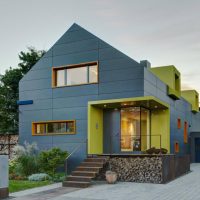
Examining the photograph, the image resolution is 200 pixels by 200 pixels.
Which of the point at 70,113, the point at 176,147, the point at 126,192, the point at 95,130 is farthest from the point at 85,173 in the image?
the point at 176,147

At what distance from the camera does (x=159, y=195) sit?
452 inches

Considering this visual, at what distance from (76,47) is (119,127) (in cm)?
562

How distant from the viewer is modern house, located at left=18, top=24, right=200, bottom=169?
699 inches

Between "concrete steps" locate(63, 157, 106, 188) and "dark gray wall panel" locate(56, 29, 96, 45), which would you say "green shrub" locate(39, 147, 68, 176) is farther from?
"dark gray wall panel" locate(56, 29, 96, 45)

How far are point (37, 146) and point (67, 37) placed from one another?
23.8ft

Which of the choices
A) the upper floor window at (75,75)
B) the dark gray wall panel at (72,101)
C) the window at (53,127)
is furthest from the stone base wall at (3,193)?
the upper floor window at (75,75)

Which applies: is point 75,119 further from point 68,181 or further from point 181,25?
point 181,25

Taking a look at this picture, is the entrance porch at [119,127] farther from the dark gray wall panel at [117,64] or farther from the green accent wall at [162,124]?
the dark gray wall panel at [117,64]

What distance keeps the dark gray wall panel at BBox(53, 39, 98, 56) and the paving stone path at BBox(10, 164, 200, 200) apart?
847 centimetres

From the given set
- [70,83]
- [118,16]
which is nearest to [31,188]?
[70,83]

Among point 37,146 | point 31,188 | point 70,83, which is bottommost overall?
point 31,188

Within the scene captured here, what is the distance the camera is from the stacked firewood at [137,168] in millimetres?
14955

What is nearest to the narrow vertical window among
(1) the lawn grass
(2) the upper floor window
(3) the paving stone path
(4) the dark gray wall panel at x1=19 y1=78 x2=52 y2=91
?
(2) the upper floor window

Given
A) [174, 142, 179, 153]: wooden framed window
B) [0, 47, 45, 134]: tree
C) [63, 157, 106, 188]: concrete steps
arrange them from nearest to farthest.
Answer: [63, 157, 106, 188]: concrete steps < [174, 142, 179, 153]: wooden framed window < [0, 47, 45, 134]: tree
